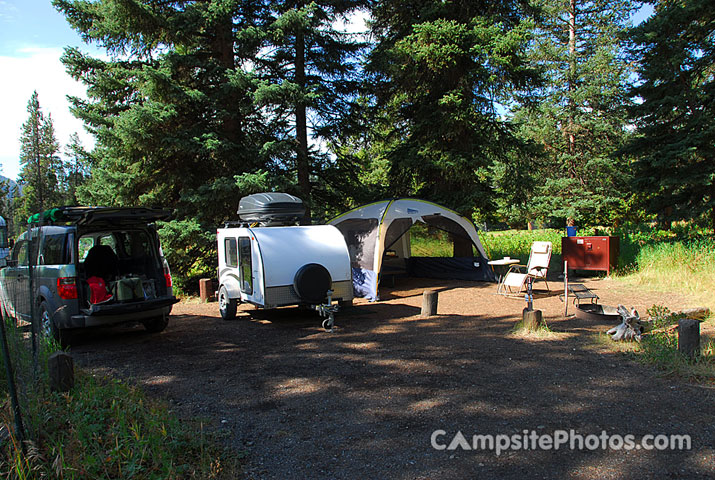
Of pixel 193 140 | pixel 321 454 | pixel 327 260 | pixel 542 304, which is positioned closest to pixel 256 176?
pixel 193 140

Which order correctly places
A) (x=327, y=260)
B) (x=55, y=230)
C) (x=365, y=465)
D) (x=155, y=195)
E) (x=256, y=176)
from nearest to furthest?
(x=365, y=465)
(x=55, y=230)
(x=327, y=260)
(x=256, y=176)
(x=155, y=195)

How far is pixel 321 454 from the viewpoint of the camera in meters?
3.60

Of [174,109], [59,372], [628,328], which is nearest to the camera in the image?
[59,372]

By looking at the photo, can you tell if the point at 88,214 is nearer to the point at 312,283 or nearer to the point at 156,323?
the point at 156,323

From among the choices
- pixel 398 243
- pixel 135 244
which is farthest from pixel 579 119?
pixel 135 244

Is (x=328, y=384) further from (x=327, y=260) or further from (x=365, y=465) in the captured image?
(x=327, y=260)

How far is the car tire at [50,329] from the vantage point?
677cm

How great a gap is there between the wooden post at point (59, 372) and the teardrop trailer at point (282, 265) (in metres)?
3.82

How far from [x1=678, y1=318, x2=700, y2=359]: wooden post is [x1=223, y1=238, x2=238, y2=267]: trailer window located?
702 centimetres

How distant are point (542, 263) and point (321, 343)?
21.9 ft

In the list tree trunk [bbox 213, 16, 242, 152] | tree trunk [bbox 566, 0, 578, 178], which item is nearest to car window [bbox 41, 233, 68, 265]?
tree trunk [bbox 213, 16, 242, 152]

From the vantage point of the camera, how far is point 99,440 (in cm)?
340

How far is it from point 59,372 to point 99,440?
3.83ft

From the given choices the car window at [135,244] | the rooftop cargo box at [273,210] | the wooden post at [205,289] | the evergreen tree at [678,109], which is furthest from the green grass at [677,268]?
the wooden post at [205,289]
